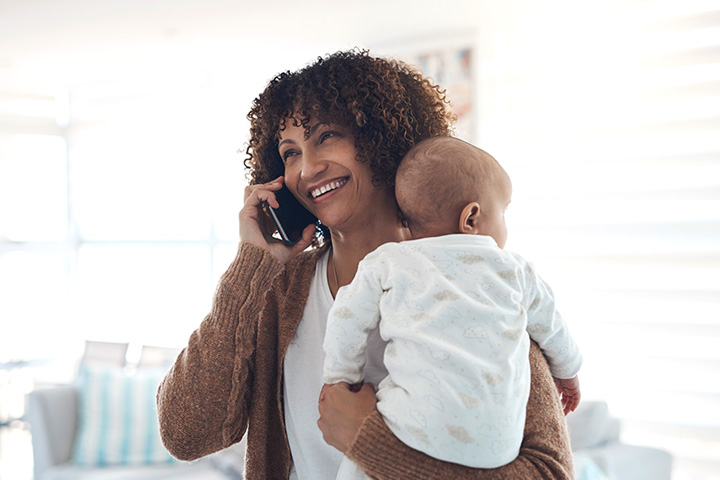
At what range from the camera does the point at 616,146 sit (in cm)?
423

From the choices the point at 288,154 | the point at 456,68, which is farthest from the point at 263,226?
the point at 456,68

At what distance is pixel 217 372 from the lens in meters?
1.24

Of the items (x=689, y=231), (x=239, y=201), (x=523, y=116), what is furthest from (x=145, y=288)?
(x=689, y=231)

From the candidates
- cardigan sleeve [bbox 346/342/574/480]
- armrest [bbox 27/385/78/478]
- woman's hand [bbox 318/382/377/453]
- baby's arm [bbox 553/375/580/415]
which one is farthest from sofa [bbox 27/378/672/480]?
woman's hand [bbox 318/382/377/453]

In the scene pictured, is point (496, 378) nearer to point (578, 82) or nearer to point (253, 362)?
point (253, 362)

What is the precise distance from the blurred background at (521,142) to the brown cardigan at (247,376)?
3025mm

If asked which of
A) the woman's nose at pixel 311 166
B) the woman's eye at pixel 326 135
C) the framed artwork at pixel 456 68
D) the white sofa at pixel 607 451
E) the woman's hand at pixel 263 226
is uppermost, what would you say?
the framed artwork at pixel 456 68

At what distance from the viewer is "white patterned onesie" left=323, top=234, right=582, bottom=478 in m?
0.97

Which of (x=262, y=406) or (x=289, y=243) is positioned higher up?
(x=289, y=243)

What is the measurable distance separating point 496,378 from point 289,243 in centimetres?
61

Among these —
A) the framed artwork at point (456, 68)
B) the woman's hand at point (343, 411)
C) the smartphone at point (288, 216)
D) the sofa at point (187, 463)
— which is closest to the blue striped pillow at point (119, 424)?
the sofa at point (187, 463)

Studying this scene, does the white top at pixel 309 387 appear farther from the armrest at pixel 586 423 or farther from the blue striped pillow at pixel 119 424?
the blue striped pillow at pixel 119 424

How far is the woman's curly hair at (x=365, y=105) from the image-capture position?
4.31 ft

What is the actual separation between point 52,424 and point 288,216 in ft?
10.1
